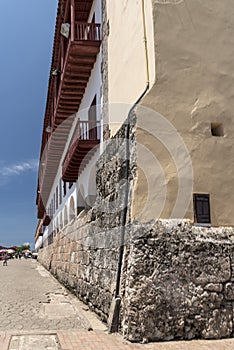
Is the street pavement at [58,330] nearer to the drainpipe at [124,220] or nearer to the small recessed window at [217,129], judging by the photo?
the drainpipe at [124,220]

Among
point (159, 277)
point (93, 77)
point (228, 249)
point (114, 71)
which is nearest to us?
point (159, 277)

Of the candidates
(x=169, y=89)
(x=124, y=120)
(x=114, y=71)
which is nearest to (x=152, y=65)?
(x=169, y=89)

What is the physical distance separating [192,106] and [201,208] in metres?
1.61

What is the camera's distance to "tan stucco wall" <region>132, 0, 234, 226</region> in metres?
5.66

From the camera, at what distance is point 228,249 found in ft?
18.0

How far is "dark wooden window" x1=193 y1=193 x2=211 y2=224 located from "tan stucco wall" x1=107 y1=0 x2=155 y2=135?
1.90 metres

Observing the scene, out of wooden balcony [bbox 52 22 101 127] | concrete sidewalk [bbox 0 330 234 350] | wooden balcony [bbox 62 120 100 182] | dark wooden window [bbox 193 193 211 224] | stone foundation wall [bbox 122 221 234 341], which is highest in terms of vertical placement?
wooden balcony [bbox 52 22 101 127]

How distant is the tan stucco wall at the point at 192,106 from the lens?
5664mm

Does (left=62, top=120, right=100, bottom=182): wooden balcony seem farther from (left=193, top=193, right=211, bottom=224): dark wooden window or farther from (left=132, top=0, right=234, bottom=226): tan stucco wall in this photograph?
(left=193, top=193, right=211, bottom=224): dark wooden window

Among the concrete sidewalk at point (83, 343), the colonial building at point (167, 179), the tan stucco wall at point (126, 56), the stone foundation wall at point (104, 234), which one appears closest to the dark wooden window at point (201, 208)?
the colonial building at point (167, 179)

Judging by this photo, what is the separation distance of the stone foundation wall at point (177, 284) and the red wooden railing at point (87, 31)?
577 cm

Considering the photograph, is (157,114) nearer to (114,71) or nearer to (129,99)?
(129,99)

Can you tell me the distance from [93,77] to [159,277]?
21.0 feet

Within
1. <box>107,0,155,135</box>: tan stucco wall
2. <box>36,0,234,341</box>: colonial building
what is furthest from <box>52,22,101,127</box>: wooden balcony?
<box>36,0,234,341</box>: colonial building
